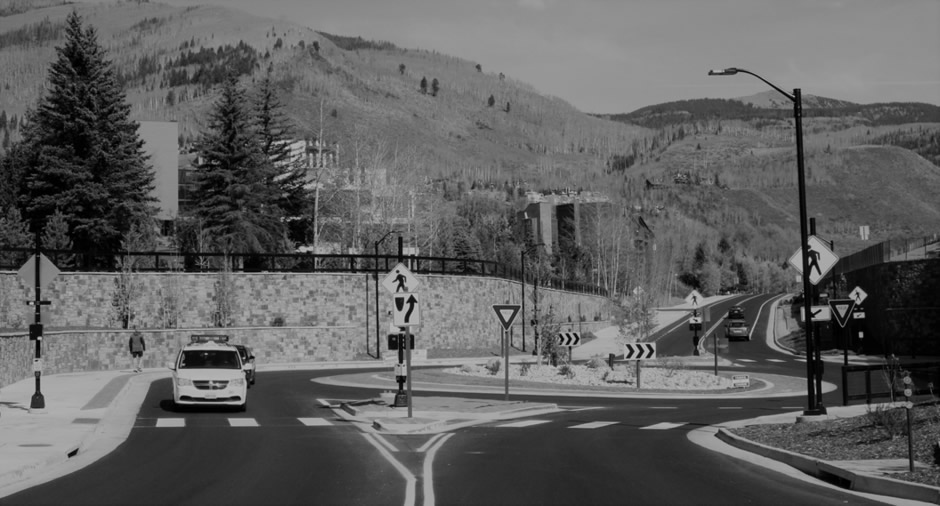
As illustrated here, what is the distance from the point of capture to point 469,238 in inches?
4815

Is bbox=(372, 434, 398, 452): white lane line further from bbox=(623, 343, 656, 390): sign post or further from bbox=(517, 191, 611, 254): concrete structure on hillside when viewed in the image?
bbox=(517, 191, 611, 254): concrete structure on hillside

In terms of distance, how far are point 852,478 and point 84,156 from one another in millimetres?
61707

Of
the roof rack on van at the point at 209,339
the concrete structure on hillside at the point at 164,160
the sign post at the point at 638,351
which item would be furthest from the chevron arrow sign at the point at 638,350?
the concrete structure on hillside at the point at 164,160

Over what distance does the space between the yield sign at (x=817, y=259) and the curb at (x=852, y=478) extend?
5722mm

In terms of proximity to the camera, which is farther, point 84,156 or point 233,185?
point 233,185

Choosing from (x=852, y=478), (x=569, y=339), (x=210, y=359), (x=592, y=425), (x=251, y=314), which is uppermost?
(x=251, y=314)

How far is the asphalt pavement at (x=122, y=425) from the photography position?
14.1 meters

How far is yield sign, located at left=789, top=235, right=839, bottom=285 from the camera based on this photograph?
22484mm

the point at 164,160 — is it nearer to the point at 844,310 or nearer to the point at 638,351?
the point at 638,351

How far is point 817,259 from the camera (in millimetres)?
22703

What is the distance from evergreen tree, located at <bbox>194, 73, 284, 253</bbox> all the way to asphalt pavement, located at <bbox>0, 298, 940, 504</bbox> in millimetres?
32752

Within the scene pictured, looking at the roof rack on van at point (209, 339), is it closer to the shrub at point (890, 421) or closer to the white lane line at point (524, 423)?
the white lane line at point (524, 423)

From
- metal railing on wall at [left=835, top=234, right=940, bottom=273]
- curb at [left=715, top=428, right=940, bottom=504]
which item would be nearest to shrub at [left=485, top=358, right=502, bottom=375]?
curb at [left=715, top=428, right=940, bottom=504]

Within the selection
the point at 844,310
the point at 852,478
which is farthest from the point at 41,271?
the point at 844,310
